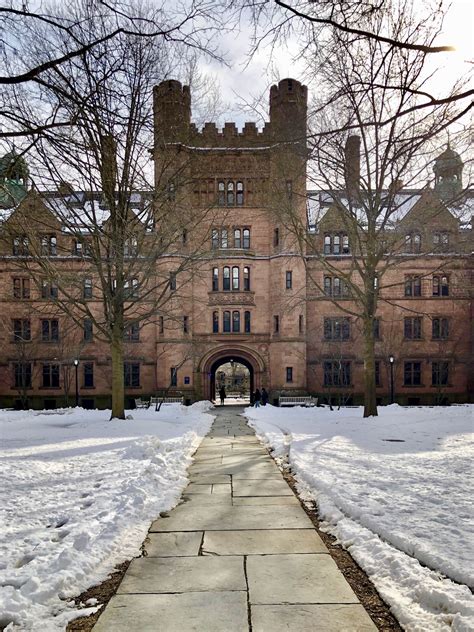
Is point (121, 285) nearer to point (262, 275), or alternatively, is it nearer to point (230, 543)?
point (230, 543)

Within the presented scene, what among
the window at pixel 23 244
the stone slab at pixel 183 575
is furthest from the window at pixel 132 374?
the stone slab at pixel 183 575

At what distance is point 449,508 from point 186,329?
94.3 feet

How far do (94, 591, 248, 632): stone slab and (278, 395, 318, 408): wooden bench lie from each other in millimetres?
28727

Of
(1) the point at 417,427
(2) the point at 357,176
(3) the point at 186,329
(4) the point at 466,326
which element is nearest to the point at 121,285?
(2) the point at 357,176

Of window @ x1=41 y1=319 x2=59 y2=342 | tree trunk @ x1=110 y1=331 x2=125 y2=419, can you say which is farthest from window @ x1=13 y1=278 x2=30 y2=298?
tree trunk @ x1=110 y1=331 x2=125 y2=419

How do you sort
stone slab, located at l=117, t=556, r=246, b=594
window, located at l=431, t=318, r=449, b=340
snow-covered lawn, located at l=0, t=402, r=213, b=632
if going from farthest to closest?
window, located at l=431, t=318, r=449, b=340
stone slab, located at l=117, t=556, r=246, b=594
snow-covered lawn, located at l=0, t=402, r=213, b=632

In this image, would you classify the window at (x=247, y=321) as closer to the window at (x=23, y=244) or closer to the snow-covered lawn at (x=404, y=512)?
the window at (x=23, y=244)

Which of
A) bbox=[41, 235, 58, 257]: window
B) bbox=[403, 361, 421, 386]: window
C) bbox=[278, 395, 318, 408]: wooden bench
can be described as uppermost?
bbox=[41, 235, 58, 257]: window

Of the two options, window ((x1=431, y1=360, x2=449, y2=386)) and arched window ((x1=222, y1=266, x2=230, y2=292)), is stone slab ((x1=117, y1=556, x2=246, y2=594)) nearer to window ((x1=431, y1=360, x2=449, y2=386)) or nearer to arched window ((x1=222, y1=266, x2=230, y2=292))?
arched window ((x1=222, y1=266, x2=230, y2=292))

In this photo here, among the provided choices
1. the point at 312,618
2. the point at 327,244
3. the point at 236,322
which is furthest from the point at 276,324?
the point at 312,618

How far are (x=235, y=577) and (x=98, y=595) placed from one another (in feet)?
3.44

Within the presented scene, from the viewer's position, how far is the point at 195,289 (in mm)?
33969

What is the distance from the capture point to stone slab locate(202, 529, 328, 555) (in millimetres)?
4367

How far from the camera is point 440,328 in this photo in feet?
114
